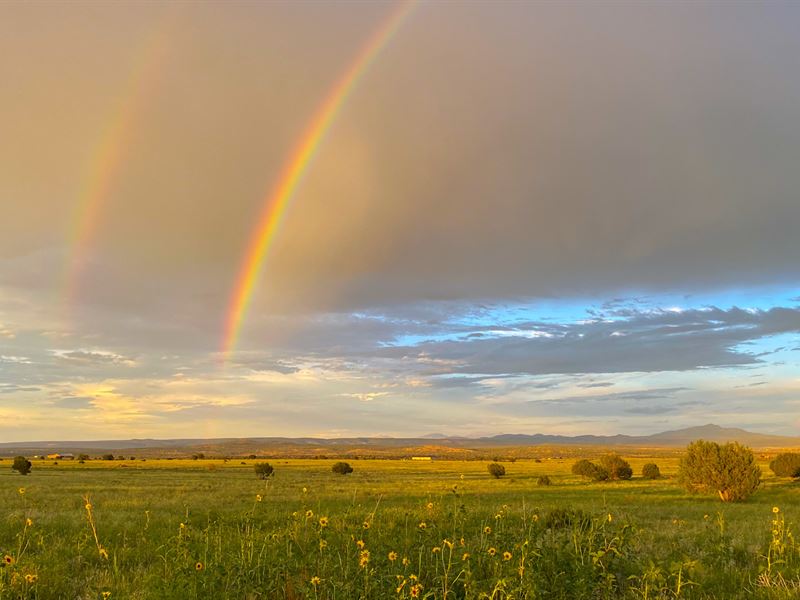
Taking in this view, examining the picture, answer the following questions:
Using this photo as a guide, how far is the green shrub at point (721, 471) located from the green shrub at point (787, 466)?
89.6 ft

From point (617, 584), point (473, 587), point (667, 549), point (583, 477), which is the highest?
point (473, 587)

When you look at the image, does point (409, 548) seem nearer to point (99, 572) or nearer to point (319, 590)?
point (319, 590)

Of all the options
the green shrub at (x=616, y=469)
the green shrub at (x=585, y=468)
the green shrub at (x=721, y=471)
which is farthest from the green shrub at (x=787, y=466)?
the green shrub at (x=721, y=471)

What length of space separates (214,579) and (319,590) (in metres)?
1.10

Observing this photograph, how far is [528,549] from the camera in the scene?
6777 mm

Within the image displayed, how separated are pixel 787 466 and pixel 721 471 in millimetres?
30476

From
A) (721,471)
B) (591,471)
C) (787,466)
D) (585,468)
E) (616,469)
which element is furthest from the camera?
Result: (585,468)

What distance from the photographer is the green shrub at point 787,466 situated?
186 ft

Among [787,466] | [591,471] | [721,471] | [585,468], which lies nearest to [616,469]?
[591,471]

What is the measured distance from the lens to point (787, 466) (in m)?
57.3

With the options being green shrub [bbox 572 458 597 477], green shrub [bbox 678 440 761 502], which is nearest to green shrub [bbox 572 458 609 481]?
green shrub [bbox 572 458 597 477]

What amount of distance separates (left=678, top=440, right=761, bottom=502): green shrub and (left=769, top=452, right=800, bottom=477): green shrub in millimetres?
27297

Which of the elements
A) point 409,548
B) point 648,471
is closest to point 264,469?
point 648,471

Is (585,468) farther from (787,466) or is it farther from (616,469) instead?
(787,466)
